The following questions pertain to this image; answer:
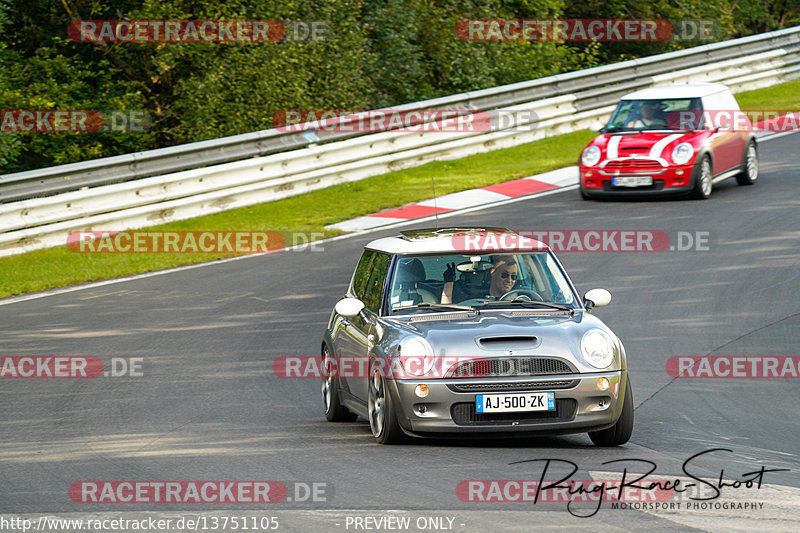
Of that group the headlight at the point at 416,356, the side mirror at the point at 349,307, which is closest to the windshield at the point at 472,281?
the side mirror at the point at 349,307

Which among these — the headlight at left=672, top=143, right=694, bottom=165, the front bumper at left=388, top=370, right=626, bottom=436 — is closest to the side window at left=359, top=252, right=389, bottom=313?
the front bumper at left=388, top=370, right=626, bottom=436

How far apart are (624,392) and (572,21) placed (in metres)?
27.3

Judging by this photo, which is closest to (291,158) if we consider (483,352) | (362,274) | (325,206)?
(325,206)

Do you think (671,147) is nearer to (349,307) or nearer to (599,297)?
(599,297)

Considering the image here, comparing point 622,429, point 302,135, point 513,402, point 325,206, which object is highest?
point 302,135

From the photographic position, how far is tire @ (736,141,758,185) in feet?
60.9

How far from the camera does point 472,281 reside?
830 cm

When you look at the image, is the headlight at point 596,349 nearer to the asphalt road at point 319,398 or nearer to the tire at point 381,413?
the asphalt road at point 319,398

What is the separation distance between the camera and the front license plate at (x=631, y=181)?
688 inches

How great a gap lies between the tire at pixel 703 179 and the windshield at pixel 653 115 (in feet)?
2.86

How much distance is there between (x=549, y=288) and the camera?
8359 millimetres

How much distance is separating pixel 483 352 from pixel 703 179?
11.3 m

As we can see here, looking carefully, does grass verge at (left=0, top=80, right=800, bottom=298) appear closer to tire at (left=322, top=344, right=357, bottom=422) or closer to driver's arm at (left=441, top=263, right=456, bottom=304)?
tire at (left=322, top=344, right=357, bottom=422)

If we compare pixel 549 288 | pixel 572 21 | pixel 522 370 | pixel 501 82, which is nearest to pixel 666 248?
pixel 549 288
